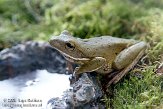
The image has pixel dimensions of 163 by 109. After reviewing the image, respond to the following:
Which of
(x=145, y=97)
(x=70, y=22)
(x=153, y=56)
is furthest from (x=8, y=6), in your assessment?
(x=145, y=97)

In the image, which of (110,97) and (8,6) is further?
(8,6)

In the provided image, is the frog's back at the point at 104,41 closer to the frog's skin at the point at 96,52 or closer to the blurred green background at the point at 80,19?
the frog's skin at the point at 96,52

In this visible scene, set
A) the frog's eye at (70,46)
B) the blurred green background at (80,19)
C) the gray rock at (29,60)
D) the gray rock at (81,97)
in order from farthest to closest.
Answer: the blurred green background at (80,19) < the gray rock at (29,60) < the frog's eye at (70,46) < the gray rock at (81,97)

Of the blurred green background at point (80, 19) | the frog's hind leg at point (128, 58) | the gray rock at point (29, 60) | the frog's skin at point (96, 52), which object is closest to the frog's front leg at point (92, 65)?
the frog's skin at point (96, 52)

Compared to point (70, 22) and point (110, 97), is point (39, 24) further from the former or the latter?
point (110, 97)

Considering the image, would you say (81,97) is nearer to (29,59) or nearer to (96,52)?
(96,52)

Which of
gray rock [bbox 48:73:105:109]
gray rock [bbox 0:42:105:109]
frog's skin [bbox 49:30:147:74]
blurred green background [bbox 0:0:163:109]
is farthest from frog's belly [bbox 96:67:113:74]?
blurred green background [bbox 0:0:163:109]
